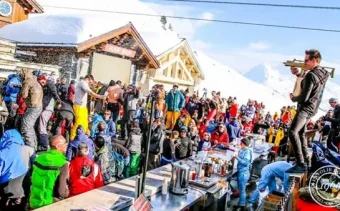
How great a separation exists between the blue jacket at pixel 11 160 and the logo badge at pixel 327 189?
3.92 m

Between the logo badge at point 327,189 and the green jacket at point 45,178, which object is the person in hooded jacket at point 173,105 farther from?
the logo badge at point 327,189

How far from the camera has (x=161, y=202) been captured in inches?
180

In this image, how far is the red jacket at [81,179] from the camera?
5002 millimetres

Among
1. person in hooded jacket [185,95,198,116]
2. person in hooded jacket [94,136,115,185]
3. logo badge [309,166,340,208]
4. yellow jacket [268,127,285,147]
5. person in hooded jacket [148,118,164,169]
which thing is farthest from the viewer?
person in hooded jacket [185,95,198,116]

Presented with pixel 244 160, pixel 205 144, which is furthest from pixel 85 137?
pixel 205 144

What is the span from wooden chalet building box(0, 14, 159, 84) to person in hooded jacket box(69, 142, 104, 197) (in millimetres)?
10822

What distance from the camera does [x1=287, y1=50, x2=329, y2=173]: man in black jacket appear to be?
4.28 m

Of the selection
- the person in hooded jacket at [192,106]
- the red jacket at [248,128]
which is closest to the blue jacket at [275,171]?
the red jacket at [248,128]

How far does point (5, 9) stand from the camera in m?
18.2

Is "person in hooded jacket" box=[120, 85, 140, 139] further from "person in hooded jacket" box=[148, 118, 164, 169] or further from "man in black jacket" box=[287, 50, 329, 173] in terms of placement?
"man in black jacket" box=[287, 50, 329, 173]

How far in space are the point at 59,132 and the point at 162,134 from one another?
96.6 inches

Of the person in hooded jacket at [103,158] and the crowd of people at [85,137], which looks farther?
the person in hooded jacket at [103,158]

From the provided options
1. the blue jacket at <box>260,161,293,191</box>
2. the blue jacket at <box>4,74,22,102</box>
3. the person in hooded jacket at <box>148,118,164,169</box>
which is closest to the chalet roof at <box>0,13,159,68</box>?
the blue jacket at <box>4,74,22,102</box>

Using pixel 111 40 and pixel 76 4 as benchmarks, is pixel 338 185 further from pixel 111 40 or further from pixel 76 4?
pixel 76 4
